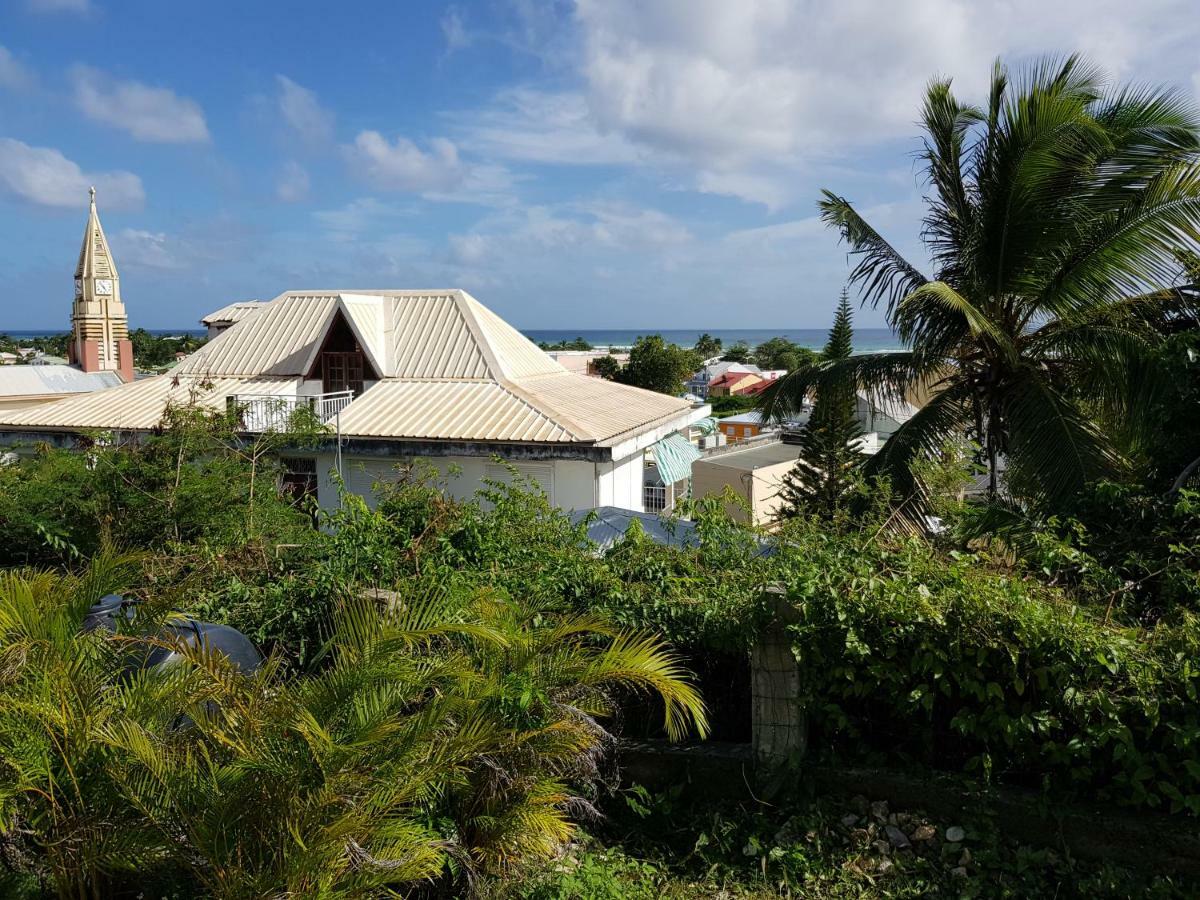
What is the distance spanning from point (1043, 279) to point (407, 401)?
11.1m

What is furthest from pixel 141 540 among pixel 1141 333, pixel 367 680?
pixel 1141 333

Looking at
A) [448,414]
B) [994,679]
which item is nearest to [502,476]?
[448,414]

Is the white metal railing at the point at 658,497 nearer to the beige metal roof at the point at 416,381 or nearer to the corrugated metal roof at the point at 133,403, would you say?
the beige metal roof at the point at 416,381

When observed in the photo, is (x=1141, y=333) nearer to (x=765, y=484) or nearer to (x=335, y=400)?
(x=765, y=484)

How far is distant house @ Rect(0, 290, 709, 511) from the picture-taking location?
1477 cm

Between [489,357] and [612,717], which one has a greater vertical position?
[489,357]

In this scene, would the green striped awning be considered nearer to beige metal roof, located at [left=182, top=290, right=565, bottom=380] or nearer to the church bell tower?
beige metal roof, located at [left=182, top=290, right=565, bottom=380]

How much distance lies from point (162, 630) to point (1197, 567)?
21.1 ft

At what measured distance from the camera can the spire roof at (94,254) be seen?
45.3m

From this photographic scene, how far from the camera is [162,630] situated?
4.73m

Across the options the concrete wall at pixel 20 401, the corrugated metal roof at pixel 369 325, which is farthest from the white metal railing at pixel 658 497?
the concrete wall at pixel 20 401

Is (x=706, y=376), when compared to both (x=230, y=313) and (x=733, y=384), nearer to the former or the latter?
(x=733, y=384)

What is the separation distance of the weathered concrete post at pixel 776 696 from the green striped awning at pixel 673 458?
1226cm

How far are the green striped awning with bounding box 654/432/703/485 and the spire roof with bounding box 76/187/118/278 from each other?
39.3m
